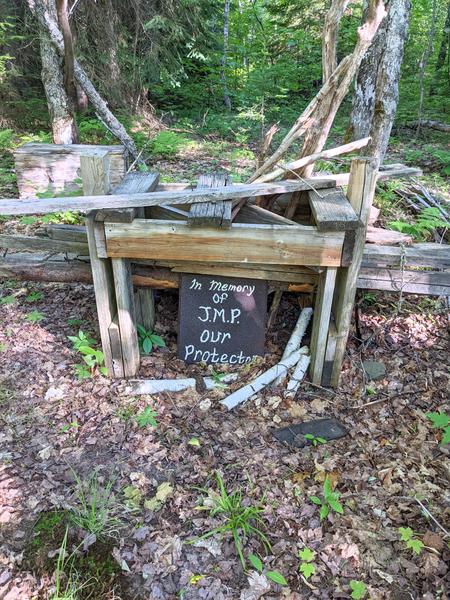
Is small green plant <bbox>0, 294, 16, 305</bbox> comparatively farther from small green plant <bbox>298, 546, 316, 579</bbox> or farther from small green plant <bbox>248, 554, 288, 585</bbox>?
small green plant <bbox>298, 546, 316, 579</bbox>

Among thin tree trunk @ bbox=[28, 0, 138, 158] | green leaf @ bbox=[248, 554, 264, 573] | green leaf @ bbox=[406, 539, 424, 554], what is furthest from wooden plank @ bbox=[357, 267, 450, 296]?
thin tree trunk @ bbox=[28, 0, 138, 158]

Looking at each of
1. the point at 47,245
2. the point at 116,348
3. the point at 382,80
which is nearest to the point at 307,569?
the point at 116,348

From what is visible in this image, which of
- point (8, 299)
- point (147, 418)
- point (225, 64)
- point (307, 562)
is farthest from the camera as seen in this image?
point (225, 64)

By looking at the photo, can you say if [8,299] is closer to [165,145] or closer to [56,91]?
[56,91]

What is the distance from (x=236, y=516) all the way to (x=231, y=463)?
426 mm

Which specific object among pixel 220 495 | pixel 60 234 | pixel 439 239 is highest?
pixel 60 234

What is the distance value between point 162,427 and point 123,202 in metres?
1.56

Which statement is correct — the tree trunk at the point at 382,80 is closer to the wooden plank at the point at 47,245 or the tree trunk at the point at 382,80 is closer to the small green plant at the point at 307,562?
the wooden plank at the point at 47,245

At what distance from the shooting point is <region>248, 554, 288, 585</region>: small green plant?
2.13 metres

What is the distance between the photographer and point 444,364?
3.65 m

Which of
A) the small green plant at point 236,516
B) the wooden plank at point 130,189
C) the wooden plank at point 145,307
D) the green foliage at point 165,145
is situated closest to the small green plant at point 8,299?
the wooden plank at point 145,307

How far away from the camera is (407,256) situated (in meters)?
3.52

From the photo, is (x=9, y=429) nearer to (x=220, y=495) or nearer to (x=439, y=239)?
(x=220, y=495)

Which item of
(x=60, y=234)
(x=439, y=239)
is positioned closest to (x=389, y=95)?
(x=439, y=239)
